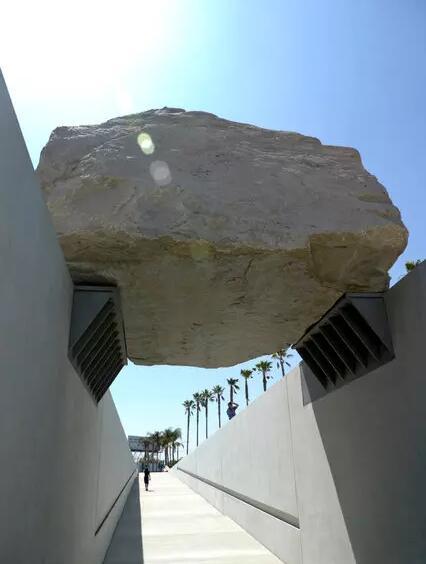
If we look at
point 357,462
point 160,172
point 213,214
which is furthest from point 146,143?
point 357,462

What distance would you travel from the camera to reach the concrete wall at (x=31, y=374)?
1931 millimetres

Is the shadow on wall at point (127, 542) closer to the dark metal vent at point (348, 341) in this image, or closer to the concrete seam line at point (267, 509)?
the concrete seam line at point (267, 509)

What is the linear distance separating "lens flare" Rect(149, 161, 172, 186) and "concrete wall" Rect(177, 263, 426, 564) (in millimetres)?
2016

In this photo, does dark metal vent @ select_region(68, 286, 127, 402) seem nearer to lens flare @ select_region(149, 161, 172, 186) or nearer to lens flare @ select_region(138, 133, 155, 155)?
lens flare @ select_region(149, 161, 172, 186)

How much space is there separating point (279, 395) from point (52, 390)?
502 centimetres

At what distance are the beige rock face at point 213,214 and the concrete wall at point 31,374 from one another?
575mm

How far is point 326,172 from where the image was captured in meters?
3.75

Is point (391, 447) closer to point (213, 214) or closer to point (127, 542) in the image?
point (213, 214)

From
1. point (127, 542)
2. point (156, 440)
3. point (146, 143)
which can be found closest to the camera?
point (146, 143)

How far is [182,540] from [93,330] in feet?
22.4

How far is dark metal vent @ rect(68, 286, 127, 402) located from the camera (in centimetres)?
345

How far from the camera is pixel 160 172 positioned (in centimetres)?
349

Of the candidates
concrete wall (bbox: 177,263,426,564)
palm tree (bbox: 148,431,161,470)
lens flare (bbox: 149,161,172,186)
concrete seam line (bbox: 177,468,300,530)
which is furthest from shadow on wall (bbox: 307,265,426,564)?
palm tree (bbox: 148,431,161,470)

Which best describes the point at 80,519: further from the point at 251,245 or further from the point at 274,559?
the point at 274,559
